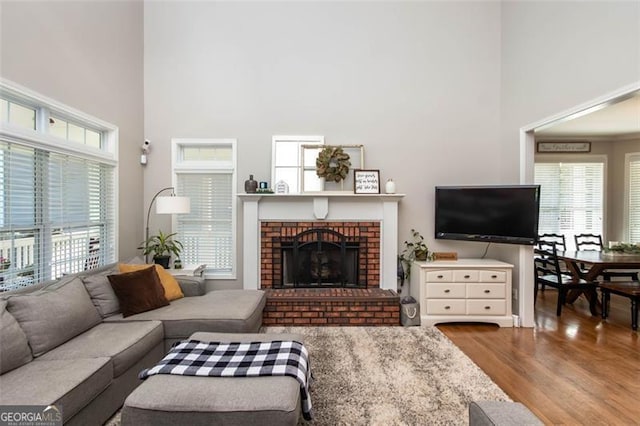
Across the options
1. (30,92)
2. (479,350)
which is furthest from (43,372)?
(479,350)

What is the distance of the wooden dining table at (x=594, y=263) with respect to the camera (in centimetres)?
396

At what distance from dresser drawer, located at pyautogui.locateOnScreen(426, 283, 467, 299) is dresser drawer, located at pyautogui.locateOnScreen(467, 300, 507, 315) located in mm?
149

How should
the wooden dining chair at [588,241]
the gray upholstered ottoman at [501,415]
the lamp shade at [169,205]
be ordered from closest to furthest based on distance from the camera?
the gray upholstered ottoman at [501,415] < the lamp shade at [169,205] < the wooden dining chair at [588,241]

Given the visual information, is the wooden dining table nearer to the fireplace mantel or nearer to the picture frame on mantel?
the picture frame on mantel

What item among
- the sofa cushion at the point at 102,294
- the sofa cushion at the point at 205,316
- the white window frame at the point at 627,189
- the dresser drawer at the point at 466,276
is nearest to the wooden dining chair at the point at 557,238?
the white window frame at the point at 627,189

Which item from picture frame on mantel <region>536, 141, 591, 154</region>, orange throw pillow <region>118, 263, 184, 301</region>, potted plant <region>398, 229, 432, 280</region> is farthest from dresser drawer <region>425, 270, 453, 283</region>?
picture frame on mantel <region>536, 141, 591, 154</region>

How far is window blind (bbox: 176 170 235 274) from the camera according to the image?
14.2 feet

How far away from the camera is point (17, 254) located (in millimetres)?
2480

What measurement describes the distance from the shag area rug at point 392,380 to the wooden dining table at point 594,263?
226 cm

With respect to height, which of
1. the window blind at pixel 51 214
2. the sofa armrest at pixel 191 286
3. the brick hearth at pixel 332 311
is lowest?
the brick hearth at pixel 332 311

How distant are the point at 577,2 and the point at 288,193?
3.47m

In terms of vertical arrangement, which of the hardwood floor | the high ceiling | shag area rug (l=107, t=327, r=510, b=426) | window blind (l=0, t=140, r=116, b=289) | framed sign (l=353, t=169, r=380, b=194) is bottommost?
the hardwood floor

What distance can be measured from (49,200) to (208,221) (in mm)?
1775

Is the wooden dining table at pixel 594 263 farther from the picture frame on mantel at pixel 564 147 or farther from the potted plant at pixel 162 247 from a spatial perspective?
the potted plant at pixel 162 247
